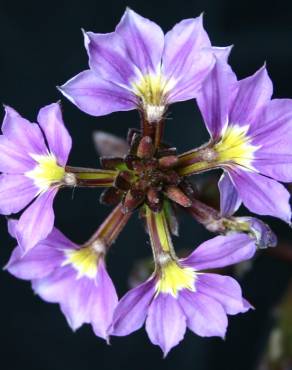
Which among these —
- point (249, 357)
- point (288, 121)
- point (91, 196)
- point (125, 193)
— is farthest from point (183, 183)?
point (249, 357)

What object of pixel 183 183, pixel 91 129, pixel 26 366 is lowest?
pixel 26 366

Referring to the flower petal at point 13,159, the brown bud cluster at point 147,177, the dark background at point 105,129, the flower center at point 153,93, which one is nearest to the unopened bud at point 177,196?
the brown bud cluster at point 147,177

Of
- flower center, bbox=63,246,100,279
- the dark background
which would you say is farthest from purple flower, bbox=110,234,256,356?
the dark background

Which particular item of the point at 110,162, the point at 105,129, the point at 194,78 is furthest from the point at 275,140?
the point at 105,129

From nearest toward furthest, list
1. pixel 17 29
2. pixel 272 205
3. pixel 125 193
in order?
pixel 272 205 → pixel 125 193 → pixel 17 29

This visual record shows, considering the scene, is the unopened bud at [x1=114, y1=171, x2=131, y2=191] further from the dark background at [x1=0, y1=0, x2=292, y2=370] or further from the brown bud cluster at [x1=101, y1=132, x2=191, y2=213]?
the dark background at [x1=0, y1=0, x2=292, y2=370]

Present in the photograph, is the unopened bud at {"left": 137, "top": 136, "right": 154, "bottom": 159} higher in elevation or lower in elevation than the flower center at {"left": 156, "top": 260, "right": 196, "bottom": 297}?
higher

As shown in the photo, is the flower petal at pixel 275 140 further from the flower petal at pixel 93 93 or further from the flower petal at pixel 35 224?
the flower petal at pixel 35 224

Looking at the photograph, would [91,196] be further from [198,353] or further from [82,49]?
[198,353]
